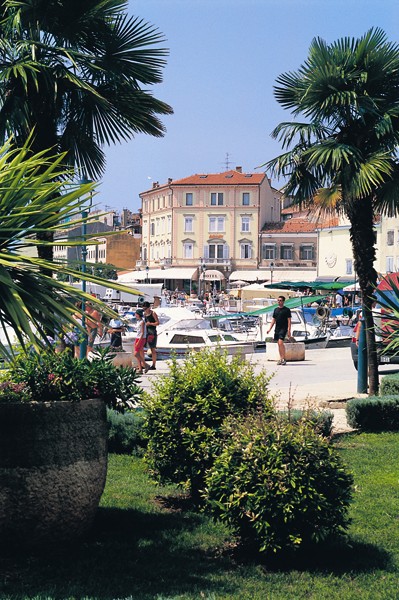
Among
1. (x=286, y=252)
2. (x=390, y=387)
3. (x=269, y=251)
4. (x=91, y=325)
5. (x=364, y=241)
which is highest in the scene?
(x=269, y=251)

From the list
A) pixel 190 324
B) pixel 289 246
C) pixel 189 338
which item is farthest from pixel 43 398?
pixel 289 246

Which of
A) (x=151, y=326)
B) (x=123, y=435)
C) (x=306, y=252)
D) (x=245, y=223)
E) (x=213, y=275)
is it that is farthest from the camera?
(x=245, y=223)

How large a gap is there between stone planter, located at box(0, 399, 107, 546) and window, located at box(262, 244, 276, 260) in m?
97.8

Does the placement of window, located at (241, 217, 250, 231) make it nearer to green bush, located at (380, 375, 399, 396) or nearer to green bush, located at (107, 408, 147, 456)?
green bush, located at (380, 375, 399, 396)

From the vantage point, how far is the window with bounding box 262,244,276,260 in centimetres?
10256

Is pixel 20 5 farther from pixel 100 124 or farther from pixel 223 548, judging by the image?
pixel 223 548

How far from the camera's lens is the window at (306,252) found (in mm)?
101750

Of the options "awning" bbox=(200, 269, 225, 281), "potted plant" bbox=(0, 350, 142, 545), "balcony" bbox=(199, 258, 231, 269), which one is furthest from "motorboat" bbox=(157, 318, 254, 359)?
"balcony" bbox=(199, 258, 231, 269)

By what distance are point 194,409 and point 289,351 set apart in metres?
17.4

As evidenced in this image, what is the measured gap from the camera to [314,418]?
6453 mm

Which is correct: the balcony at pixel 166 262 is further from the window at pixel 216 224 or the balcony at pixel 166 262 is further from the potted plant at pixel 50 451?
the potted plant at pixel 50 451

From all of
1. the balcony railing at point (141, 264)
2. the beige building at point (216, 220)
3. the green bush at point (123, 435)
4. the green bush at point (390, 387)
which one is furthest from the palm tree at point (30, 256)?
the balcony railing at point (141, 264)

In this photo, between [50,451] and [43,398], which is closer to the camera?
[50,451]

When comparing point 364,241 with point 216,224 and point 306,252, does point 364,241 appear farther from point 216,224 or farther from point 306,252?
point 216,224
